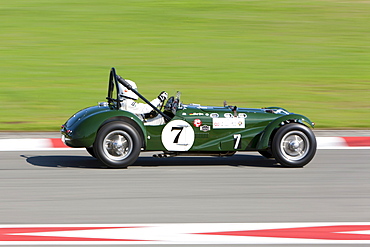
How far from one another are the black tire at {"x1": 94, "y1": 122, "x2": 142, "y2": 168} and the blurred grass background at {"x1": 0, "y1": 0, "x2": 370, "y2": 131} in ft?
12.5

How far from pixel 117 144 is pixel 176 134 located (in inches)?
30.7

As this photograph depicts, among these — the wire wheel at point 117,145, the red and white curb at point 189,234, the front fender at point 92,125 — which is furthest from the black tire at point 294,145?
the red and white curb at point 189,234

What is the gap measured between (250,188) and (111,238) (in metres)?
2.41

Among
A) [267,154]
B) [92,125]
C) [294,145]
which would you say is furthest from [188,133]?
[267,154]

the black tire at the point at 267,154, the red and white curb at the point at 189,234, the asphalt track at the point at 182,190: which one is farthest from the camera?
the black tire at the point at 267,154

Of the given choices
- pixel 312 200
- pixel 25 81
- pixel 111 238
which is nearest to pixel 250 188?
pixel 312 200

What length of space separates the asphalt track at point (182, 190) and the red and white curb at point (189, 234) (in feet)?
0.60

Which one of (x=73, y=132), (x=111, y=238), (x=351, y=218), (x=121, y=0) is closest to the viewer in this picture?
(x=111, y=238)

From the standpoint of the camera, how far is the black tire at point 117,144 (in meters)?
8.06

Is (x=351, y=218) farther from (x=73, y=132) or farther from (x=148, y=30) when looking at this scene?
(x=148, y=30)

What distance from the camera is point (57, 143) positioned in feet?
33.8

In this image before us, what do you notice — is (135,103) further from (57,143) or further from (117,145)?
(57,143)

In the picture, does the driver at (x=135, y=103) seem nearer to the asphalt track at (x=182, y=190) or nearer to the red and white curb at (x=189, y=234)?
the asphalt track at (x=182, y=190)

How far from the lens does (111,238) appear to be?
5.18 metres
